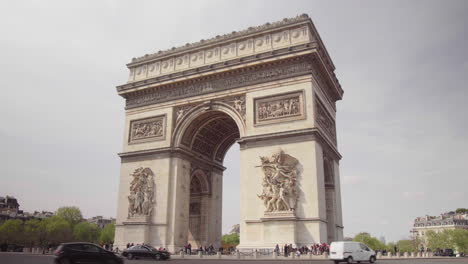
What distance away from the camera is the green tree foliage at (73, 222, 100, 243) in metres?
73.4

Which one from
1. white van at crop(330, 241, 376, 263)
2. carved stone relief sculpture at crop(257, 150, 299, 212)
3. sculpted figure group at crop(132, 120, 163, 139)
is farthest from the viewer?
sculpted figure group at crop(132, 120, 163, 139)

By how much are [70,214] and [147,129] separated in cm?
5705

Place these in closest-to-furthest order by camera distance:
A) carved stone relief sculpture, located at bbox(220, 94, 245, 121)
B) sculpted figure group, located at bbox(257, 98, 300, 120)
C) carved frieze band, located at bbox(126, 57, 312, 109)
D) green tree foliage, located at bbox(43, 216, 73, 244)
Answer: sculpted figure group, located at bbox(257, 98, 300, 120) → carved frieze band, located at bbox(126, 57, 312, 109) → carved stone relief sculpture, located at bbox(220, 94, 245, 121) → green tree foliage, located at bbox(43, 216, 73, 244)

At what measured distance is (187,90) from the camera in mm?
30344

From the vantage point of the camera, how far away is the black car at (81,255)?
14008mm

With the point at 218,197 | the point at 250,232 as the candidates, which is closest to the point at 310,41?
the point at 250,232

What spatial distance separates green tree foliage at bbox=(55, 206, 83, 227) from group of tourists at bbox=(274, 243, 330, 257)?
65.6 metres

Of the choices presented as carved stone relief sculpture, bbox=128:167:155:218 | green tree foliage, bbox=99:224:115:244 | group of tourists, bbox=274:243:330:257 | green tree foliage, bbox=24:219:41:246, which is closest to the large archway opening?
carved stone relief sculpture, bbox=128:167:155:218

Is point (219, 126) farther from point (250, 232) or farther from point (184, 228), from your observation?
point (250, 232)

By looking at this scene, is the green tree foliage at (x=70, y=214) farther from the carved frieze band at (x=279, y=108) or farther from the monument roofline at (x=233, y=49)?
the carved frieze band at (x=279, y=108)

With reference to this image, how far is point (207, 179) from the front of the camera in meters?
34.0

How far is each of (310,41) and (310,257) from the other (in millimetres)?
14189

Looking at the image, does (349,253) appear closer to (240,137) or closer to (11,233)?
(240,137)

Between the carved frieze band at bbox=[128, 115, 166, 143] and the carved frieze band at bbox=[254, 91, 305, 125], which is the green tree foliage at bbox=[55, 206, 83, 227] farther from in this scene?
the carved frieze band at bbox=[254, 91, 305, 125]
